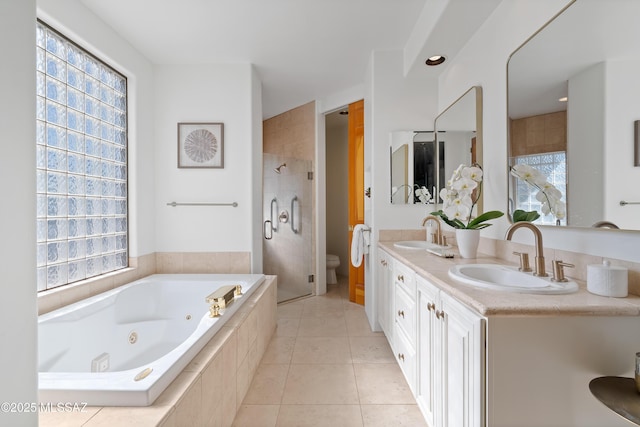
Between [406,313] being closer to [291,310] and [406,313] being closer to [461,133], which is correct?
[461,133]

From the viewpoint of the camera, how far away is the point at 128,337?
1.96 m

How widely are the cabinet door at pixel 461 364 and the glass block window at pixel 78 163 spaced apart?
2.21 metres

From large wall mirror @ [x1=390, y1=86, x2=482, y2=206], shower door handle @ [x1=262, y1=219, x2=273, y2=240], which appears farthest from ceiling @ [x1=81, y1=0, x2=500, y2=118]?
shower door handle @ [x1=262, y1=219, x2=273, y2=240]

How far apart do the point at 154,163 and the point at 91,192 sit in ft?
2.35

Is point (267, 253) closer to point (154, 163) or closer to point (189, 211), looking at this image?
point (189, 211)

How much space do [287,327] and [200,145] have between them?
6.25ft

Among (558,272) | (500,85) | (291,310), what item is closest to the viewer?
(558,272)

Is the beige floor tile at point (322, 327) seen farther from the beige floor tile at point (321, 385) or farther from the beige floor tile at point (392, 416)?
the beige floor tile at point (392, 416)

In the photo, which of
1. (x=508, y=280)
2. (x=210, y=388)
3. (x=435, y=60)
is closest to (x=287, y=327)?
(x=210, y=388)

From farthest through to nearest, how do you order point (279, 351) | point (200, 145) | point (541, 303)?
point (200, 145) < point (279, 351) < point (541, 303)

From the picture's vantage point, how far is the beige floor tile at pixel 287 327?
8.52 ft

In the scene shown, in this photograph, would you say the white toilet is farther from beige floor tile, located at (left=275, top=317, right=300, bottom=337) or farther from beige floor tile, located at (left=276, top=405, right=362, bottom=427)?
beige floor tile, located at (left=276, top=405, right=362, bottom=427)

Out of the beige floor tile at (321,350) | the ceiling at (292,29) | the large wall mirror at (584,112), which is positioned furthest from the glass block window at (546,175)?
the beige floor tile at (321,350)

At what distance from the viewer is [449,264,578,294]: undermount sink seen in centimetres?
99
